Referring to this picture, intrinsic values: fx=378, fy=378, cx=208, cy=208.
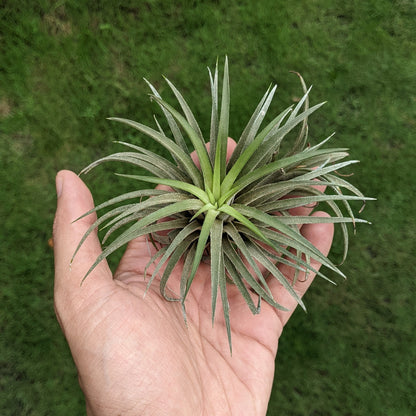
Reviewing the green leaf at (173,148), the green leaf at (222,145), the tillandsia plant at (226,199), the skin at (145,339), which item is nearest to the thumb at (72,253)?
the skin at (145,339)

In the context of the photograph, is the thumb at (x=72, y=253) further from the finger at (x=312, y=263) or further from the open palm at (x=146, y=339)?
the finger at (x=312, y=263)

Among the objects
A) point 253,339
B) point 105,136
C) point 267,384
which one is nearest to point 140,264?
point 253,339

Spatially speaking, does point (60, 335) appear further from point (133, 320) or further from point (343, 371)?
point (343, 371)

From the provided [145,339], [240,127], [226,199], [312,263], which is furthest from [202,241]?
[240,127]

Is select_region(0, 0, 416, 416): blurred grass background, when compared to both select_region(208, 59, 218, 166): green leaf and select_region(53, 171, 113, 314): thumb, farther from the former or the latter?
select_region(208, 59, 218, 166): green leaf

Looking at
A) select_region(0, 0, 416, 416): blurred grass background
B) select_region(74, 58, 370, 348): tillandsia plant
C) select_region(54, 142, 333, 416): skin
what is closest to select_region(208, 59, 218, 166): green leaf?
select_region(74, 58, 370, 348): tillandsia plant

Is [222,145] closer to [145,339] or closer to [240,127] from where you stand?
[145,339]
